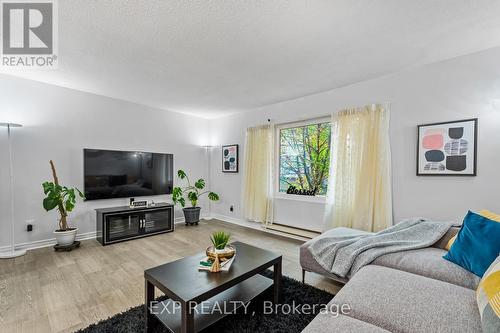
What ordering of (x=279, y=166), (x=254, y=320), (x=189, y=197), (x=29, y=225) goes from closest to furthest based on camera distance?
(x=254, y=320) → (x=29, y=225) → (x=279, y=166) → (x=189, y=197)

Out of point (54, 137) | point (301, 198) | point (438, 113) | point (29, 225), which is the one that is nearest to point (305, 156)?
point (301, 198)

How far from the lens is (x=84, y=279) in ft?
7.63

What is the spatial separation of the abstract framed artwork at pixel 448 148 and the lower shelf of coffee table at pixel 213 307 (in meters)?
2.21

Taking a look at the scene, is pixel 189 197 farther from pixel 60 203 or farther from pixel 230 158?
pixel 60 203

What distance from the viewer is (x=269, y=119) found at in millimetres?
4270

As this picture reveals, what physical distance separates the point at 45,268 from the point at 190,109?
10.9ft

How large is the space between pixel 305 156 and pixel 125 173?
3136 millimetres

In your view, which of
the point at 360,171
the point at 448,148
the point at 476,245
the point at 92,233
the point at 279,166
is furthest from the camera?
the point at 279,166

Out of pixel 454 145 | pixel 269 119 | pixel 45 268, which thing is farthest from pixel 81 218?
pixel 454 145

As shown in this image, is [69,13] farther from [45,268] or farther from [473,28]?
[473,28]

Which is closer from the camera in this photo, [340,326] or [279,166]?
[340,326]

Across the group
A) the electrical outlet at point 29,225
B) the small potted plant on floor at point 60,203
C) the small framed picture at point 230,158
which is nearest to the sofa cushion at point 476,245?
the small framed picture at point 230,158

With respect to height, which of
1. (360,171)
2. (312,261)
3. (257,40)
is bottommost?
(312,261)

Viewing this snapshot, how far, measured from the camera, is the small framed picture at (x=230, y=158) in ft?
15.9
